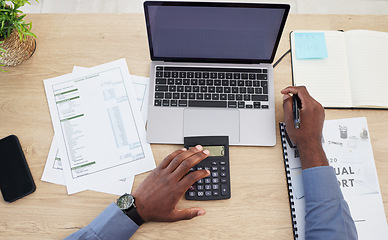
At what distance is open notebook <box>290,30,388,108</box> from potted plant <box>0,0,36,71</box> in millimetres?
844

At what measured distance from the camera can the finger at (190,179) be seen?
0.82 metres

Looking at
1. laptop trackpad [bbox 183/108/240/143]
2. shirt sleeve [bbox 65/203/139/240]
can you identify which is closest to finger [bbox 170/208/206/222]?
shirt sleeve [bbox 65/203/139/240]

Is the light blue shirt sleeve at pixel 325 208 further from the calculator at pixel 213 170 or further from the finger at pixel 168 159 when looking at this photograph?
the finger at pixel 168 159

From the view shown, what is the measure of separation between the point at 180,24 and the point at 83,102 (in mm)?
397

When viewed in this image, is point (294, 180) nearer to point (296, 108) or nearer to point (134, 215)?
point (296, 108)

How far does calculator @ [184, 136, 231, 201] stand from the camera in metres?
0.85

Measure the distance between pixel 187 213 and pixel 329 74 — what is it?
2.07ft

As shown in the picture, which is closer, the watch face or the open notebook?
the watch face

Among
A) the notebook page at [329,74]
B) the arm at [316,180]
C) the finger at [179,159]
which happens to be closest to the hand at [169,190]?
the finger at [179,159]

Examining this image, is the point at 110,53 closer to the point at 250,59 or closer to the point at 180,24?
the point at 180,24

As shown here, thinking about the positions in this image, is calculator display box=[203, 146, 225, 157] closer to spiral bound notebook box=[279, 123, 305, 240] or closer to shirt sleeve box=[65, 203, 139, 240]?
spiral bound notebook box=[279, 123, 305, 240]

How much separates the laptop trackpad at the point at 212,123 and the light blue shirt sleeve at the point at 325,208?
0.79 ft

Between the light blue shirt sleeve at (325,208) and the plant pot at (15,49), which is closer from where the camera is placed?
the light blue shirt sleeve at (325,208)

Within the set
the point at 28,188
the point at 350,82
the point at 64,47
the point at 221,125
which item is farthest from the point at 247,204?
the point at 64,47
